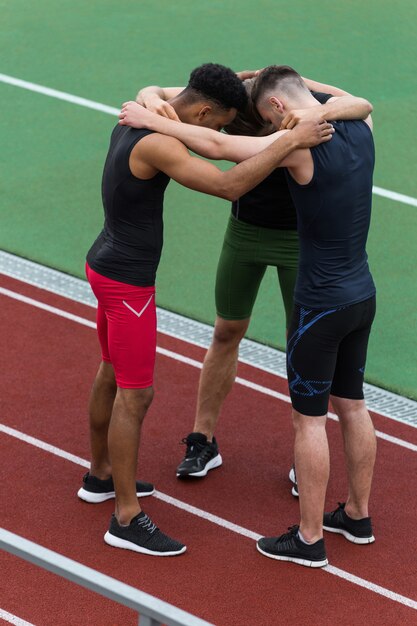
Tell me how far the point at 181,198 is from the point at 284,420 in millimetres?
3778

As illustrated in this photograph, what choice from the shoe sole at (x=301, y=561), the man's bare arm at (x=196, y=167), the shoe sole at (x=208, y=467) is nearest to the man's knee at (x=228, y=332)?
the shoe sole at (x=208, y=467)

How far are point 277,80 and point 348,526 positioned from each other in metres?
2.34

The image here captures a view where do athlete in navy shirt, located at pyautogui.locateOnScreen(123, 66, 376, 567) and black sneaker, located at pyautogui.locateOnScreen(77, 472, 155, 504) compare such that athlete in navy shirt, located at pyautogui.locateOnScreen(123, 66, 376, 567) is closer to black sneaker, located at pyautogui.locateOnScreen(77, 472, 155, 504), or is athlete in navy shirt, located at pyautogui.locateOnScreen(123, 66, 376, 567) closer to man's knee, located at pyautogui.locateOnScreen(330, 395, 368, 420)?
man's knee, located at pyautogui.locateOnScreen(330, 395, 368, 420)

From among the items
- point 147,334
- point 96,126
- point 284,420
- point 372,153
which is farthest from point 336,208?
point 96,126

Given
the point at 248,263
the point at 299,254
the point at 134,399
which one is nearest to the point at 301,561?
the point at 134,399

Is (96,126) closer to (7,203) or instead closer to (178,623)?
(7,203)

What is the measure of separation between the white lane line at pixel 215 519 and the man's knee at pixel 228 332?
0.94 meters

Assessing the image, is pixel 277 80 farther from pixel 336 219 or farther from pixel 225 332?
pixel 225 332

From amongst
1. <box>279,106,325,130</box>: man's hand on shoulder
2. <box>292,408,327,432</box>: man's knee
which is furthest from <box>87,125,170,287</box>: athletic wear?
<box>292,408,327,432</box>: man's knee

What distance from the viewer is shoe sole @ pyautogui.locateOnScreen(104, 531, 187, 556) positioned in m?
5.63

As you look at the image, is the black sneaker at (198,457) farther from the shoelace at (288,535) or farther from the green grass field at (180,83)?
the green grass field at (180,83)

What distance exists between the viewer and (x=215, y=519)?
19.6ft

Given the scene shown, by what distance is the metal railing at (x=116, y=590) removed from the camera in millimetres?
2758

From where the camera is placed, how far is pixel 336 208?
5199 mm
